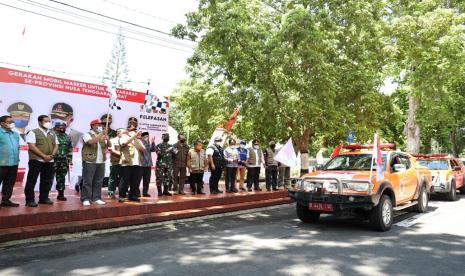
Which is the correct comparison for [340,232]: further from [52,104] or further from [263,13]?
[263,13]

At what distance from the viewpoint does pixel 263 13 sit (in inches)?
639

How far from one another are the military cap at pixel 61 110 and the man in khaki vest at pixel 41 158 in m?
3.78

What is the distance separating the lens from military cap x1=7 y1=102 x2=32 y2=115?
1109cm

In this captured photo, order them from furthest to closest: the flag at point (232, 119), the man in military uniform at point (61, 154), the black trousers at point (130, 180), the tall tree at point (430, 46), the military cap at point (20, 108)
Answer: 1. the tall tree at point (430, 46)
2. the flag at point (232, 119)
3. the military cap at point (20, 108)
4. the black trousers at point (130, 180)
5. the man in military uniform at point (61, 154)

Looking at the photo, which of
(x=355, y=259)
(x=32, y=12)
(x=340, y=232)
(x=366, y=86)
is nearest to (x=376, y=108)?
(x=366, y=86)

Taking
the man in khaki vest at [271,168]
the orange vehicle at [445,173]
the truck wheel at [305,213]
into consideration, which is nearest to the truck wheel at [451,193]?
the orange vehicle at [445,173]

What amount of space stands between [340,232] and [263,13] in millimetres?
11041

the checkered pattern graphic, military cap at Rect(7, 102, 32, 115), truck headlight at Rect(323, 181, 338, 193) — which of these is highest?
the checkered pattern graphic

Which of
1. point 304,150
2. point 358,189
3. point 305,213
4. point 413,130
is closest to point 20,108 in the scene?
point 305,213

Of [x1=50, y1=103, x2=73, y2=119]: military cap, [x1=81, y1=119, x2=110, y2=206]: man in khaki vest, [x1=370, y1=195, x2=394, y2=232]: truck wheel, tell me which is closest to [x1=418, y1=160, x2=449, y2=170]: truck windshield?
[x1=370, y1=195, x2=394, y2=232]: truck wheel

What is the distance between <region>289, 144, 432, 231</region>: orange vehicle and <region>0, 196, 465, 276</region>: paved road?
399 millimetres

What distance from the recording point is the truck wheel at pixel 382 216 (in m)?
7.96

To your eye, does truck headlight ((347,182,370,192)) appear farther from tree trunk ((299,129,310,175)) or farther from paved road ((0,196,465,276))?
tree trunk ((299,129,310,175))

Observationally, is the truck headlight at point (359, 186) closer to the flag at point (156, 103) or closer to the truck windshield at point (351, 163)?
the truck windshield at point (351, 163)
